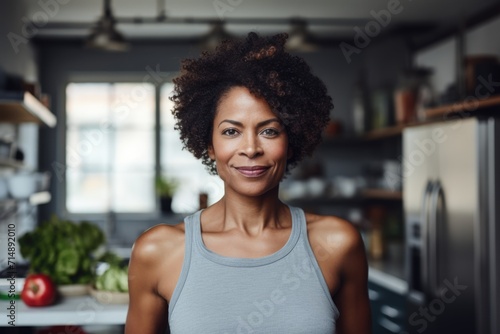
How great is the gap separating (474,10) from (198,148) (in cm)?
429

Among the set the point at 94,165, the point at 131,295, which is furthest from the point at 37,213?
the point at 131,295

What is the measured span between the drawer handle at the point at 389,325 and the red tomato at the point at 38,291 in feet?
8.31

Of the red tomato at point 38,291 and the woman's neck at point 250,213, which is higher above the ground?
the woman's neck at point 250,213

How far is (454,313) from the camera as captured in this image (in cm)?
332

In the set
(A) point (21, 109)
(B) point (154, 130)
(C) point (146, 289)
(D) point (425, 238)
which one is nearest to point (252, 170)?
(C) point (146, 289)

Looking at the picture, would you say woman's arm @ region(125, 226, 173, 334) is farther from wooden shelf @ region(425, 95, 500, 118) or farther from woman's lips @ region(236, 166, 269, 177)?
wooden shelf @ region(425, 95, 500, 118)

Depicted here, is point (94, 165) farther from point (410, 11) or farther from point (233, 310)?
point (233, 310)

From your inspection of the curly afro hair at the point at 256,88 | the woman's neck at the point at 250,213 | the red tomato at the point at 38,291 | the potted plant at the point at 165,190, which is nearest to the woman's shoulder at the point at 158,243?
the woman's neck at the point at 250,213

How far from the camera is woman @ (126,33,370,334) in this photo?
1397 mm

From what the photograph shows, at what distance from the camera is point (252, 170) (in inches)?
54.7

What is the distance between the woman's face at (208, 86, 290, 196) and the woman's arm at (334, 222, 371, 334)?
0.26 metres

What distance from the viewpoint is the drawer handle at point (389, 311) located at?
4254 millimetres

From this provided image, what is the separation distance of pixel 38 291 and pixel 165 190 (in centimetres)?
404

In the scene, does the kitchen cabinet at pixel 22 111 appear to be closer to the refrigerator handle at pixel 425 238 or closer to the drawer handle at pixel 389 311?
the refrigerator handle at pixel 425 238
